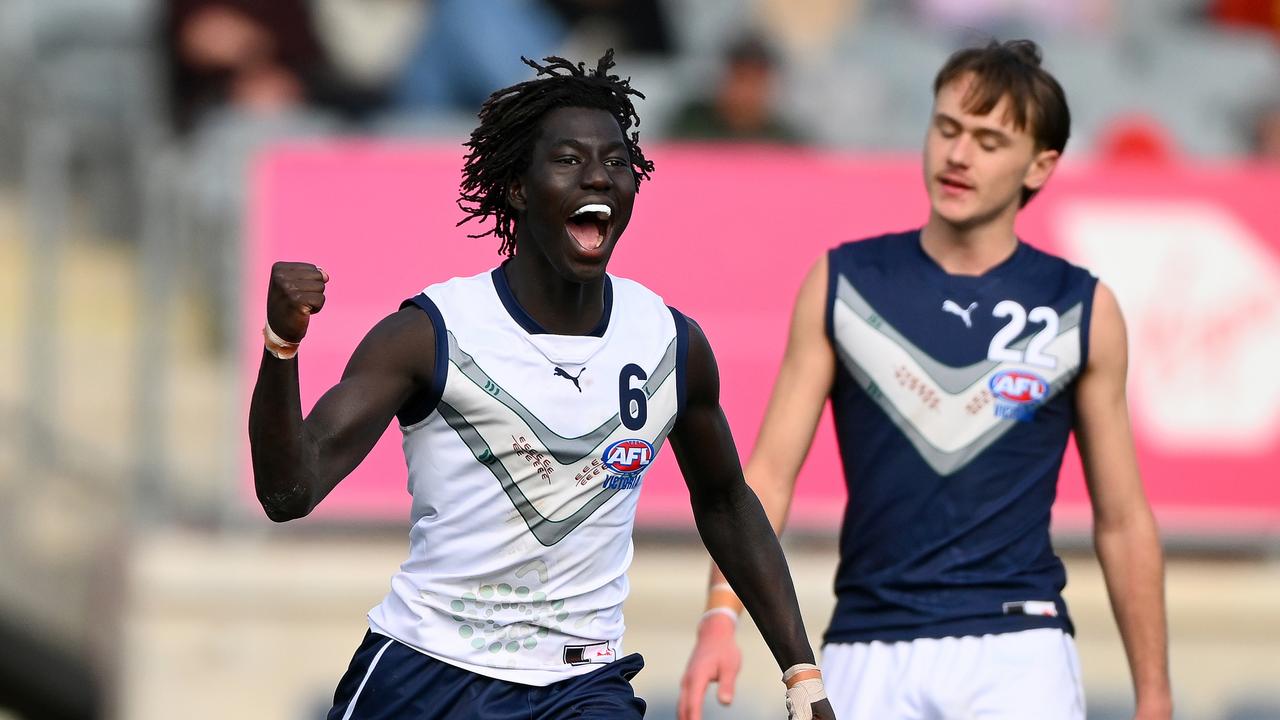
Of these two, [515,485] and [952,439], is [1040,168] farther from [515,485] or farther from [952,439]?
[515,485]

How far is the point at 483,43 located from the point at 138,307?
228 cm

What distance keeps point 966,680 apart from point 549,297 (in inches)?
56.4

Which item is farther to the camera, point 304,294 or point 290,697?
point 290,697

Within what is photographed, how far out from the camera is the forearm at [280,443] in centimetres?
329

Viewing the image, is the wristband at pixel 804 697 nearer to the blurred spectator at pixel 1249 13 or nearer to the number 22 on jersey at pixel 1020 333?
the number 22 on jersey at pixel 1020 333

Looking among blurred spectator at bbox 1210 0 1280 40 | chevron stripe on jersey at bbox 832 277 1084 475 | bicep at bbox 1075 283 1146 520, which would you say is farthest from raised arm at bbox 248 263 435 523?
blurred spectator at bbox 1210 0 1280 40

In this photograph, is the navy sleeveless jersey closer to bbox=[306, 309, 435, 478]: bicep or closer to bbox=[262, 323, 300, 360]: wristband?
bbox=[306, 309, 435, 478]: bicep

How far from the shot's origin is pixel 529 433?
3789 mm

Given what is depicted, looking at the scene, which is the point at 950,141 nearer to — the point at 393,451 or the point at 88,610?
the point at 393,451

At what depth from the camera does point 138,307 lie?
8047 millimetres

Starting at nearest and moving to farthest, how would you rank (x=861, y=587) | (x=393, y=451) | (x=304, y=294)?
1. (x=304, y=294)
2. (x=861, y=587)
3. (x=393, y=451)

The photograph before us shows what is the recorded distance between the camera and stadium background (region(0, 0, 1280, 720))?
303 inches

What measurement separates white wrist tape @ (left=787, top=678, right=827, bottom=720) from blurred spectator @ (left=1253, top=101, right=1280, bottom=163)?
272 inches

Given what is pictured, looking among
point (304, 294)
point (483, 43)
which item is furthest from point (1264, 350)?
point (304, 294)
